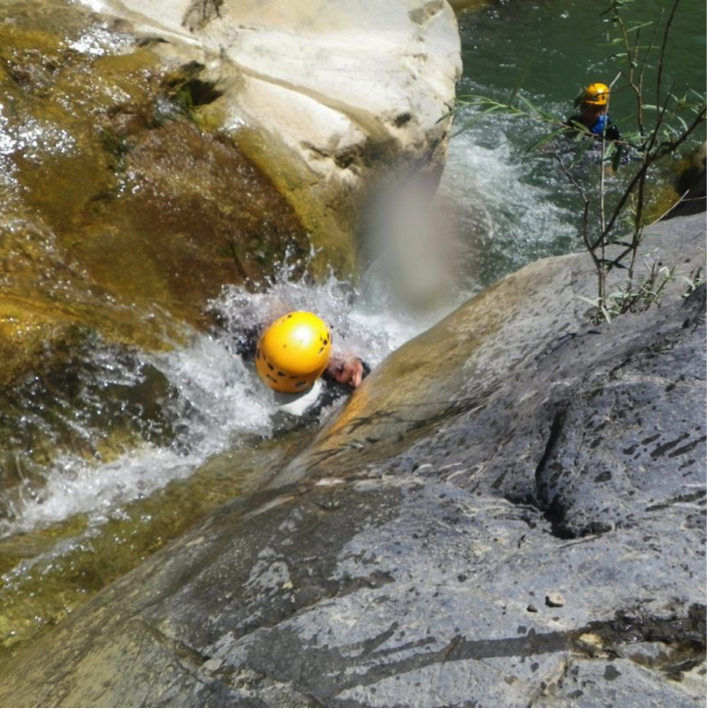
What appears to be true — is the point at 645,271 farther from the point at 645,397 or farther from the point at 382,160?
the point at 382,160

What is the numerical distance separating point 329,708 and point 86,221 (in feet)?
11.1

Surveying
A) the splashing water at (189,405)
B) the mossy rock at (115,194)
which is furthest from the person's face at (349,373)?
the mossy rock at (115,194)

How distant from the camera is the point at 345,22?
686cm

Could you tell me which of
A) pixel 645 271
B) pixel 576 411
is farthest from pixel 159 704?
pixel 645 271

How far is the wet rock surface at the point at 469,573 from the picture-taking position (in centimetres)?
214

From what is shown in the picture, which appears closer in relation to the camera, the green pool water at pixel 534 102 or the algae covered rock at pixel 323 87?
the algae covered rock at pixel 323 87

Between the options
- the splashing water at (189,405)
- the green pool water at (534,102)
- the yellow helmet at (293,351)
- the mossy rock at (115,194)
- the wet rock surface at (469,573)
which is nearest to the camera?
the wet rock surface at (469,573)

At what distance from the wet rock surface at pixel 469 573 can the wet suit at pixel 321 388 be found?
1788 millimetres

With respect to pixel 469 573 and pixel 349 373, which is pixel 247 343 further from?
pixel 469 573

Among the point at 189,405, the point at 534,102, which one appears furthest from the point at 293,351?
the point at 534,102

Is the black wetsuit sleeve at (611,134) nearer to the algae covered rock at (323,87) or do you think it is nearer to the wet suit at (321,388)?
the algae covered rock at (323,87)

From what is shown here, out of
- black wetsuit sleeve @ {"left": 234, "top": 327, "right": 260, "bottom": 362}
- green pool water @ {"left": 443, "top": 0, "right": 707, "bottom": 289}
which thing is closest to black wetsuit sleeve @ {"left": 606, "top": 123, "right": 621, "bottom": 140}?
green pool water @ {"left": 443, "top": 0, "right": 707, "bottom": 289}

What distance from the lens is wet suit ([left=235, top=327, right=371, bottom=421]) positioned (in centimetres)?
518

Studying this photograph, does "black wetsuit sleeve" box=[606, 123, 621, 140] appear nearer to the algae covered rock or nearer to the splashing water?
the algae covered rock
